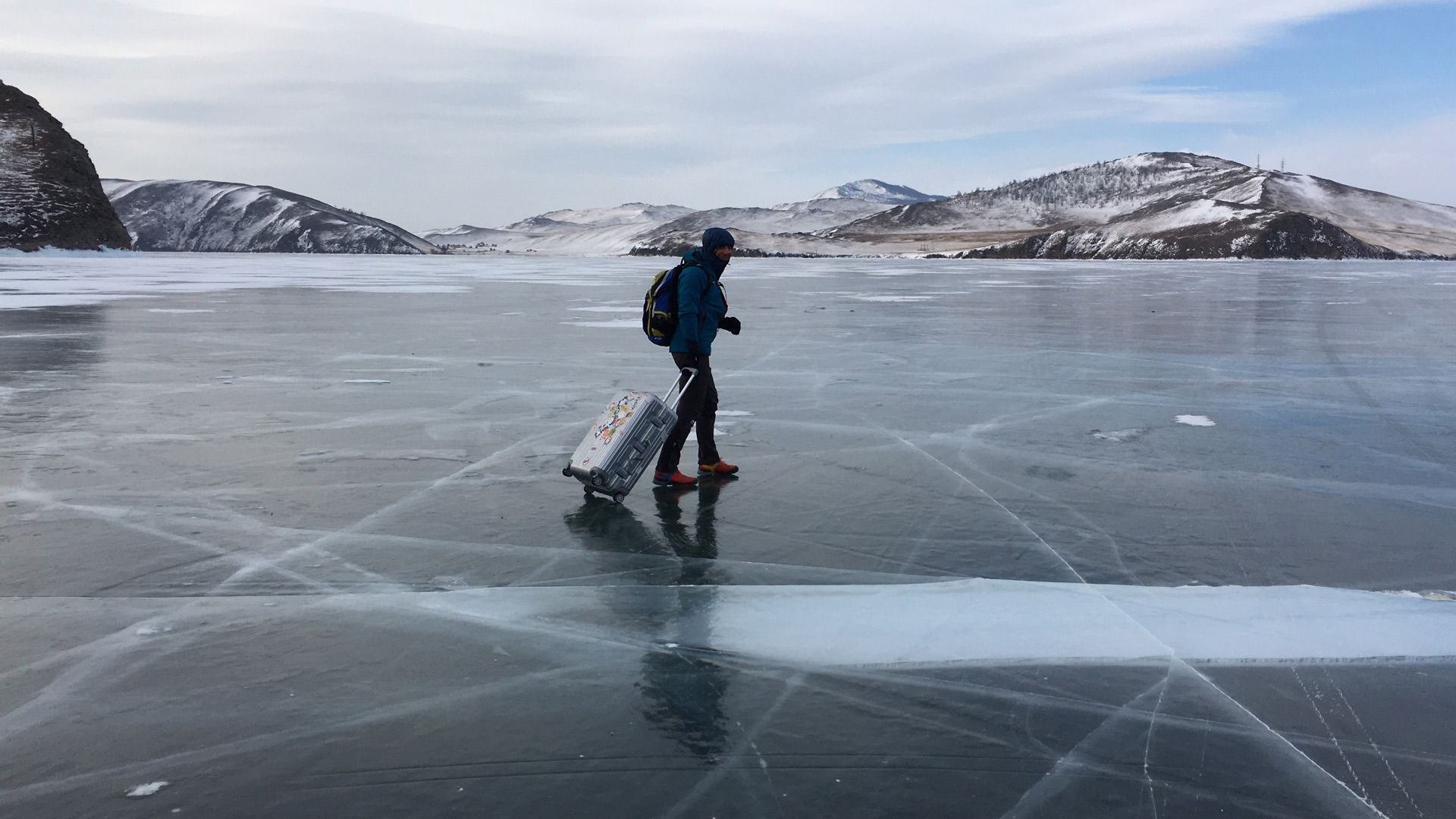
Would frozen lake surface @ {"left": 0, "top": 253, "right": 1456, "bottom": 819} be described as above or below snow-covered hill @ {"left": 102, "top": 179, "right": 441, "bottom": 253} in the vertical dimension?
below

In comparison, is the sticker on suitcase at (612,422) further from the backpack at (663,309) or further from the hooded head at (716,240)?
the hooded head at (716,240)

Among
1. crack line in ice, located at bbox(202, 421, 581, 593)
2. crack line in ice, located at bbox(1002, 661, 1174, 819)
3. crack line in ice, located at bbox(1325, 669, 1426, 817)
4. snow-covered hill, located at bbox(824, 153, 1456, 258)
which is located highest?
snow-covered hill, located at bbox(824, 153, 1456, 258)

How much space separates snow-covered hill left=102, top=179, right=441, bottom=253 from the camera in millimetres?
160375

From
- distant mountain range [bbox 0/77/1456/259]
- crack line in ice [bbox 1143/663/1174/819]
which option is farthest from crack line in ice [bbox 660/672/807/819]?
distant mountain range [bbox 0/77/1456/259]

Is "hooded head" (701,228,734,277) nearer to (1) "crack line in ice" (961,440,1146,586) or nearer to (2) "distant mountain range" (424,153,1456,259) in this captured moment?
(1) "crack line in ice" (961,440,1146,586)

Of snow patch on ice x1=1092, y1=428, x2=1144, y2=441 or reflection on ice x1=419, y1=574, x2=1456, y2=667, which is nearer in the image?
reflection on ice x1=419, y1=574, x2=1456, y2=667

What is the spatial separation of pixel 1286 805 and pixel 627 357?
33.1 feet

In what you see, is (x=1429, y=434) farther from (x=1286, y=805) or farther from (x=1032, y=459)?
(x=1286, y=805)

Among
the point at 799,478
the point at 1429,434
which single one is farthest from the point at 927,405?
the point at 1429,434

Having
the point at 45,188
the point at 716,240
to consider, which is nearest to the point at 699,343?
the point at 716,240

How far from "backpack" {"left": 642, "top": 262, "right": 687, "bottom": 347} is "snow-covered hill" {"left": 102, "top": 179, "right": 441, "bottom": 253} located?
156016 millimetres

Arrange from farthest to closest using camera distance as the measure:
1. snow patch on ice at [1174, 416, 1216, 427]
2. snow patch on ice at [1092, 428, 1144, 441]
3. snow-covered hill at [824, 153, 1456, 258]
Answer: snow-covered hill at [824, 153, 1456, 258] → snow patch on ice at [1174, 416, 1216, 427] → snow patch on ice at [1092, 428, 1144, 441]

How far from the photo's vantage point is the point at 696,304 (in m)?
6.38

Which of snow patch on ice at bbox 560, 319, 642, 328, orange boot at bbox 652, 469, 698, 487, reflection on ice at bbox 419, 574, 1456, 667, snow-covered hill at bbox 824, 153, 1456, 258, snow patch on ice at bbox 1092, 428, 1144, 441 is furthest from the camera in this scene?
snow-covered hill at bbox 824, 153, 1456, 258
